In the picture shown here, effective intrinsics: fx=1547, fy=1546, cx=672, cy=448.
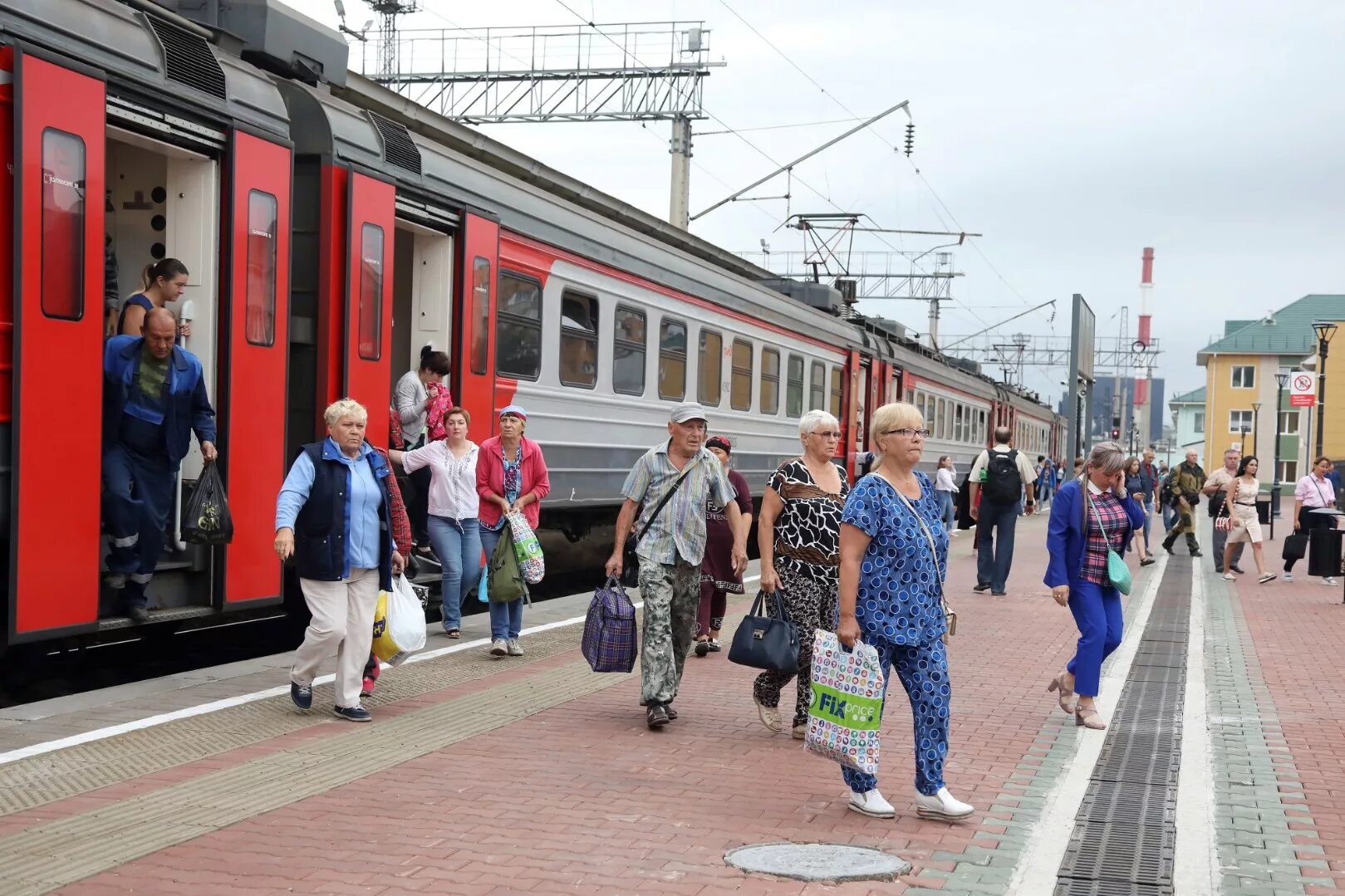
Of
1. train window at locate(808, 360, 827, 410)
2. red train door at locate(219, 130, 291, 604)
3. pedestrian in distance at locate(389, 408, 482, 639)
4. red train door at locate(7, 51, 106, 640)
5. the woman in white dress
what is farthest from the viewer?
train window at locate(808, 360, 827, 410)

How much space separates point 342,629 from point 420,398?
3483mm

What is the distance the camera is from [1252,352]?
8925cm

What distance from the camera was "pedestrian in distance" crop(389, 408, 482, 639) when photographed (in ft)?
35.7

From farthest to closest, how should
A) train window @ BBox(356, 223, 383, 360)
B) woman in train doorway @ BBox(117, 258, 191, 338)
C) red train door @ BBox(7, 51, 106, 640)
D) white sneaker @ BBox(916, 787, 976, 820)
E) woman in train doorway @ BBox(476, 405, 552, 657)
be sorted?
woman in train doorway @ BBox(476, 405, 552, 657), train window @ BBox(356, 223, 383, 360), woman in train doorway @ BBox(117, 258, 191, 338), red train door @ BBox(7, 51, 106, 640), white sneaker @ BBox(916, 787, 976, 820)

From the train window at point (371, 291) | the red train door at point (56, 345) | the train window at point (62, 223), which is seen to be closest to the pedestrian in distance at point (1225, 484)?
the train window at point (371, 291)

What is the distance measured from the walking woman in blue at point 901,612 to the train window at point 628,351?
341 inches

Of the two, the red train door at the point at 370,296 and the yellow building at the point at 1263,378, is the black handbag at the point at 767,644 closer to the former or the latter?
the red train door at the point at 370,296

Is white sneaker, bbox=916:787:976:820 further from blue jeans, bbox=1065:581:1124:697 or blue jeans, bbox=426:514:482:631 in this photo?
blue jeans, bbox=426:514:482:631

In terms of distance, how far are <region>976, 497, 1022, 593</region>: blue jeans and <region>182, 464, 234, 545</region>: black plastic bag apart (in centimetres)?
983

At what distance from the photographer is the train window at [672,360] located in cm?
1616

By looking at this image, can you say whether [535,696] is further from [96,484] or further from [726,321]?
[726,321]

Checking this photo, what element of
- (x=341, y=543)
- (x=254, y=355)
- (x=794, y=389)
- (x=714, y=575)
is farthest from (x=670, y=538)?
(x=794, y=389)

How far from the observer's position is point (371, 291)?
34.1ft

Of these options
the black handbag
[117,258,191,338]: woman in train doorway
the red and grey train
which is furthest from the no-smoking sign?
[117,258,191,338]: woman in train doorway
